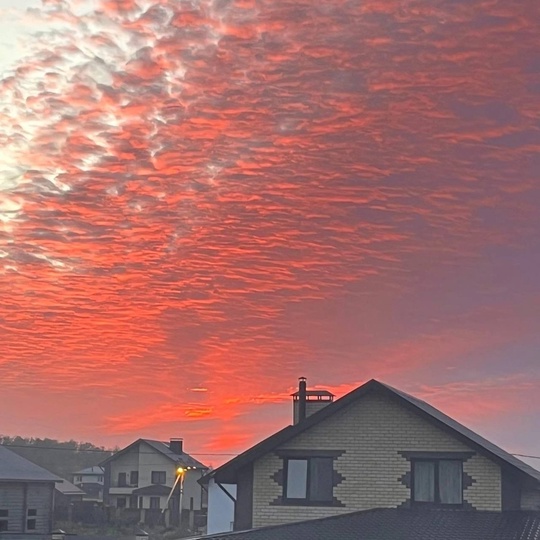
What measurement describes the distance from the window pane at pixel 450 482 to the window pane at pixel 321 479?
400 centimetres

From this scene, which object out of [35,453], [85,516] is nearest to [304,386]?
[85,516]

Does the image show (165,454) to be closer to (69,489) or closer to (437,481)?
(69,489)

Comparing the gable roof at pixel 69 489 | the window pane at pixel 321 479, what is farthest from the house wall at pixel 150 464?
the window pane at pixel 321 479

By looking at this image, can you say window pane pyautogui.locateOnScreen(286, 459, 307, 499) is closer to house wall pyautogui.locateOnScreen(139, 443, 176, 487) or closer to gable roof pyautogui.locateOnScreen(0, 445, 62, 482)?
gable roof pyautogui.locateOnScreen(0, 445, 62, 482)

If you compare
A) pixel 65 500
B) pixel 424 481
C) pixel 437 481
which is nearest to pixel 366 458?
pixel 424 481

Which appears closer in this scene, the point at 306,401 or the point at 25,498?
the point at 306,401

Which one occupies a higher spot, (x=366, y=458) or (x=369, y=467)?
(x=366, y=458)

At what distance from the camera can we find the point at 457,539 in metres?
27.5

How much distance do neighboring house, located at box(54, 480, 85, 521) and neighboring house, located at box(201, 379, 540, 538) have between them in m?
57.2

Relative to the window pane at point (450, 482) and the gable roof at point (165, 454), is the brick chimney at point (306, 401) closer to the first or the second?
the window pane at point (450, 482)

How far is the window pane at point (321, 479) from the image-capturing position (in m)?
34.4

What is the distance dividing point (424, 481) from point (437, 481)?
50 cm

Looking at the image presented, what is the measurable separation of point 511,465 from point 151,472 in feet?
278

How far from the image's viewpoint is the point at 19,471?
62.8 m
